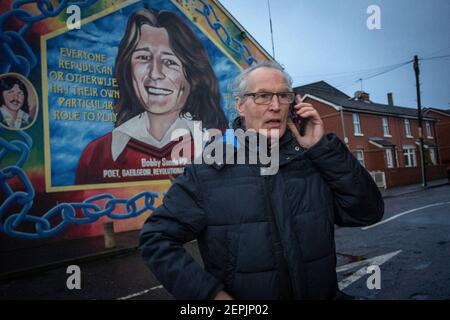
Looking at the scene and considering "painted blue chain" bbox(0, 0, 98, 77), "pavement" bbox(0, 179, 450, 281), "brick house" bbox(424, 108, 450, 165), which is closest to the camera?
"pavement" bbox(0, 179, 450, 281)

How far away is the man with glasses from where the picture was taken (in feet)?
5.06

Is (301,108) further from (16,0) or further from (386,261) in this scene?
(16,0)

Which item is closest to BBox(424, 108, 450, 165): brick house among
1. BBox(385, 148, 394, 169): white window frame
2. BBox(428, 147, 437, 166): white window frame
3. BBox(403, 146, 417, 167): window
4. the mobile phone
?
BBox(428, 147, 437, 166): white window frame

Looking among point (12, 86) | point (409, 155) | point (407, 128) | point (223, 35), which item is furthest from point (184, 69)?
point (407, 128)

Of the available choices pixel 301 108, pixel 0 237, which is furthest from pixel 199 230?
pixel 0 237

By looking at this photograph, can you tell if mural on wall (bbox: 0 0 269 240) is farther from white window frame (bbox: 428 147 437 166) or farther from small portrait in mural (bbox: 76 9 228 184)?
white window frame (bbox: 428 147 437 166)

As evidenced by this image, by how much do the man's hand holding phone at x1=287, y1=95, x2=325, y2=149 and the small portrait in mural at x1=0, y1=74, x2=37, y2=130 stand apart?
921cm

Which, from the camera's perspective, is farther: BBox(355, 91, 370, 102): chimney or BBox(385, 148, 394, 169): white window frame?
BBox(355, 91, 370, 102): chimney

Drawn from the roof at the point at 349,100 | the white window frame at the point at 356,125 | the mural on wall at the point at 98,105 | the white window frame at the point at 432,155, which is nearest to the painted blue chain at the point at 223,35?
the mural on wall at the point at 98,105

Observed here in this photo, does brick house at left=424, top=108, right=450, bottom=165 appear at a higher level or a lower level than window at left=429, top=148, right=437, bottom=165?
→ higher

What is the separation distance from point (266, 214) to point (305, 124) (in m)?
0.67

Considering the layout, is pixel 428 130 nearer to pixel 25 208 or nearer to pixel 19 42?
pixel 19 42

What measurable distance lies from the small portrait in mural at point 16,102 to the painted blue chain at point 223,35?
744 centimetres

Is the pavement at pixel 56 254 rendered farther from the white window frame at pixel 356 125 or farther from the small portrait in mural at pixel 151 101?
the white window frame at pixel 356 125
